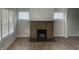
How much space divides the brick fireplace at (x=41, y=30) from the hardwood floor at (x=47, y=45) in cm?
18

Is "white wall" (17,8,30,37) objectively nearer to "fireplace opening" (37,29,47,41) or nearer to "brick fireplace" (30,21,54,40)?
"brick fireplace" (30,21,54,40)

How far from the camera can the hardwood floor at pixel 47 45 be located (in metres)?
2.32

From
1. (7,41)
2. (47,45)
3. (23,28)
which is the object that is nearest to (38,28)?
(23,28)

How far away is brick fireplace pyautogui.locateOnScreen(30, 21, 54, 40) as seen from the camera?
2.62 metres

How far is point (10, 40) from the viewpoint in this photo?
96.3 inches

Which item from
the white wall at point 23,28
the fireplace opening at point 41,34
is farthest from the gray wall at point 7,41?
the fireplace opening at point 41,34

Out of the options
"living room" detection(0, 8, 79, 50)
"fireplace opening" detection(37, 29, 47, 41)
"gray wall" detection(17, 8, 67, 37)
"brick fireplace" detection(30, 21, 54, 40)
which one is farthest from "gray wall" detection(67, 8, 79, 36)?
"fireplace opening" detection(37, 29, 47, 41)
